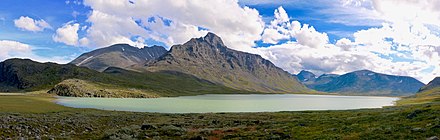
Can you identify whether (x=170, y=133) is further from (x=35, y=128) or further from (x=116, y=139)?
(x=35, y=128)

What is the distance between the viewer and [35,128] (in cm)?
4259

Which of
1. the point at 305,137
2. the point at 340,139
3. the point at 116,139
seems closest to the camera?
the point at 340,139

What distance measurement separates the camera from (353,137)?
3164cm

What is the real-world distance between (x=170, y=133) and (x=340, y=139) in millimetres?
21906

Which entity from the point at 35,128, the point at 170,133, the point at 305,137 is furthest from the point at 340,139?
the point at 35,128

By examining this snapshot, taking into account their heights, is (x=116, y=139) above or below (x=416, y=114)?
below

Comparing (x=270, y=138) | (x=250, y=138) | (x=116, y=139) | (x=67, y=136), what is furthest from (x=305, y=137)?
(x=67, y=136)

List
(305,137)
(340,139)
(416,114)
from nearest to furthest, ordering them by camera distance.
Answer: (340,139), (305,137), (416,114)

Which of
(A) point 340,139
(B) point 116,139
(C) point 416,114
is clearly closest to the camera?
(A) point 340,139

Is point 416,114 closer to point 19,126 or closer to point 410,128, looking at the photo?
point 410,128

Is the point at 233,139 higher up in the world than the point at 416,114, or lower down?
lower down

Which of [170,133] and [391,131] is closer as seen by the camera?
[391,131]

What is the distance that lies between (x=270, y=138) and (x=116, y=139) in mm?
16743

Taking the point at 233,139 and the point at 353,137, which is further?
the point at 233,139
